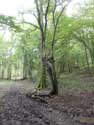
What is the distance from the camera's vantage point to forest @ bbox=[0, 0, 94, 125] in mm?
7988

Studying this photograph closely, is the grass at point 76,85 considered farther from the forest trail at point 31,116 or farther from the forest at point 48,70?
the forest trail at point 31,116

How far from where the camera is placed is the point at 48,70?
43.7 ft

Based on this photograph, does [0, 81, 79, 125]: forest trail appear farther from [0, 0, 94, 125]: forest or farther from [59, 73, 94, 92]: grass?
[59, 73, 94, 92]: grass

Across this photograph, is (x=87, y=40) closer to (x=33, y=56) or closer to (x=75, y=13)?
(x=75, y=13)

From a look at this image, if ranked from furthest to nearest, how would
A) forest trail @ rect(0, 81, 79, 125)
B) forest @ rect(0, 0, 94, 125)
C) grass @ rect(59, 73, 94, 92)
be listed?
1. grass @ rect(59, 73, 94, 92)
2. forest @ rect(0, 0, 94, 125)
3. forest trail @ rect(0, 81, 79, 125)

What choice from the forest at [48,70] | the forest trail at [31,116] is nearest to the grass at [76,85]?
the forest at [48,70]

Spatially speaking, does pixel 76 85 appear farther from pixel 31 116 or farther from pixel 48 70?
pixel 31 116

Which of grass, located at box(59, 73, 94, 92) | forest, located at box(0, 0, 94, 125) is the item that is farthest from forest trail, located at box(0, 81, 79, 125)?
grass, located at box(59, 73, 94, 92)

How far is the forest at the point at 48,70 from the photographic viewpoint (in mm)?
7988

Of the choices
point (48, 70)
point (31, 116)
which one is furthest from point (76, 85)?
point (31, 116)

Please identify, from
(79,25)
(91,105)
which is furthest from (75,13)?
(91,105)

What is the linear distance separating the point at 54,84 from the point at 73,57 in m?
27.3

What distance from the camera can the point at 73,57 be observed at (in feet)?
132

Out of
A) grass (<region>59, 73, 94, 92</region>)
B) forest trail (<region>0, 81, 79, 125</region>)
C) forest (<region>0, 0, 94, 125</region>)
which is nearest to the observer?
→ forest trail (<region>0, 81, 79, 125</region>)
